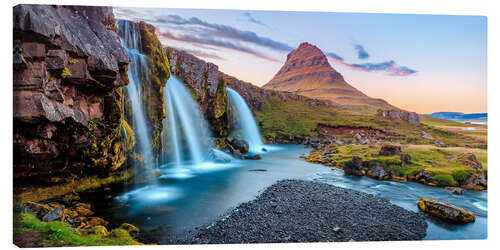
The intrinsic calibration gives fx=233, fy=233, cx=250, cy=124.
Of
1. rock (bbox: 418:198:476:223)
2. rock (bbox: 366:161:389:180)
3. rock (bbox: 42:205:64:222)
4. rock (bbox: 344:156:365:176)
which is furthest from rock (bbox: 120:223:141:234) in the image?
rock (bbox: 366:161:389:180)

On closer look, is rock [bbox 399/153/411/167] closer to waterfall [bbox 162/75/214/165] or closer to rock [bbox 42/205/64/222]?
waterfall [bbox 162/75/214/165]

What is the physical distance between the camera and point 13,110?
5762mm

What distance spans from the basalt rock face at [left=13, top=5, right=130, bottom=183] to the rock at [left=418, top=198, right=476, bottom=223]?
471 inches

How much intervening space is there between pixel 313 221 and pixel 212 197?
4.42m

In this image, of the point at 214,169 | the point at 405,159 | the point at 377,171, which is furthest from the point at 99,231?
the point at 405,159

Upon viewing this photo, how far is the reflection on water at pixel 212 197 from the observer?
7.34 m

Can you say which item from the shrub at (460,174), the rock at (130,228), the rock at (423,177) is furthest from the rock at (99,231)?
the rock at (423,177)

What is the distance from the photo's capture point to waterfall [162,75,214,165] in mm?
16797

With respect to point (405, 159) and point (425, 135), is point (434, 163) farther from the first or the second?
point (425, 135)

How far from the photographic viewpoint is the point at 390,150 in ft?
48.9

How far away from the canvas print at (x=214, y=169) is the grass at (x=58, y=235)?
36 millimetres

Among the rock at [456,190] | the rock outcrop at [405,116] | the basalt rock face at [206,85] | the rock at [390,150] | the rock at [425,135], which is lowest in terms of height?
the rock at [456,190]

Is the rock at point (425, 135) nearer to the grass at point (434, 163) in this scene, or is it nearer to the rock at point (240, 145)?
the grass at point (434, 163)

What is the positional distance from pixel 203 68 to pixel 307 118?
1119 inches
